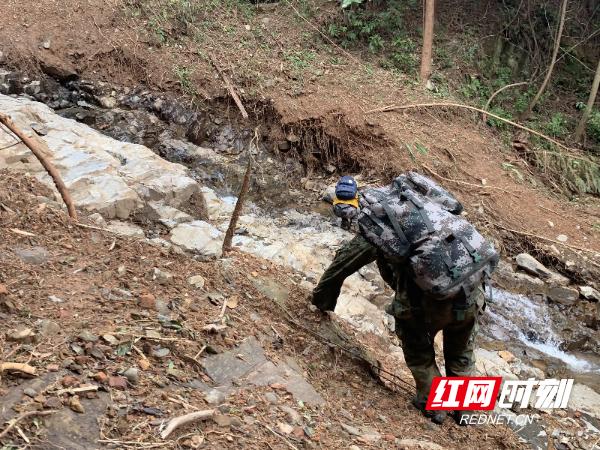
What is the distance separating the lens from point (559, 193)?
9.59 meters

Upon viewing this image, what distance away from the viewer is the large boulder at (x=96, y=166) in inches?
199

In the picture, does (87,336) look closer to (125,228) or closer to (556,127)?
(125,228)

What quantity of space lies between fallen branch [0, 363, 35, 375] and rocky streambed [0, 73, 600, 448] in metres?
2.09

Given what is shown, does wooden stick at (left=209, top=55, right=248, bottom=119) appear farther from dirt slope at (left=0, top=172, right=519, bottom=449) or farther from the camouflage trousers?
the camouflage trousers

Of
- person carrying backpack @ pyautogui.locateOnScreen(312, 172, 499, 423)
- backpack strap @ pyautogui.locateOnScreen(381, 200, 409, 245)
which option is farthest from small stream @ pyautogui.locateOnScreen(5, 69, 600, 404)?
backpack strap @ pyautogui.locateOnScreen(381, 200, 409, 245)

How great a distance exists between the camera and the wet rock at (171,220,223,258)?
15.3 feet

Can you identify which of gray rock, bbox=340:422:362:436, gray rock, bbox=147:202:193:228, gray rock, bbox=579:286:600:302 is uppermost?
gray rock, bbox=147:202:193:228

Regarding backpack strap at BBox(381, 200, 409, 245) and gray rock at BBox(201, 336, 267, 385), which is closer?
gray rock at BBox(201, 336, 267, 385)

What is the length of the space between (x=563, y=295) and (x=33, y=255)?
6.27m

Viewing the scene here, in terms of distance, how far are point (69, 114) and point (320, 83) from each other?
426 centimetres

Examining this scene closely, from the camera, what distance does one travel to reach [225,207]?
705 cm

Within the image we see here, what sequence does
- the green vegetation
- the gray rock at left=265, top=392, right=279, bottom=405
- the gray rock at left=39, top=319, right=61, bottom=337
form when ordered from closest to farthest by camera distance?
the gray rock at left=39, top=319, right=61, bottom=337, the gray rock at left=265, top=392, right=279, bottom=405, the green vegetation

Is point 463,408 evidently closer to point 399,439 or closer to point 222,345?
point 399,439

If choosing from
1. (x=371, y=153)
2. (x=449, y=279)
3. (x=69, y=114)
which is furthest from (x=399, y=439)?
(x=69, y=114)
